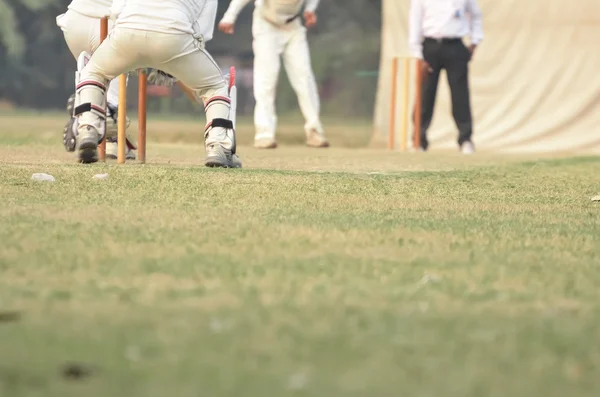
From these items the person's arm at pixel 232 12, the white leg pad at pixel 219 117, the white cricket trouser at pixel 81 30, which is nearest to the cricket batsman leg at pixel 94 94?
the white leg pad at pixel 219 117

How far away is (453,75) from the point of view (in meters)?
14.1

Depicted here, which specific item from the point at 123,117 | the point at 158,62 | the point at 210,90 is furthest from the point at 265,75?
the point at 158,62

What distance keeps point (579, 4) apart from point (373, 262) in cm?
1227

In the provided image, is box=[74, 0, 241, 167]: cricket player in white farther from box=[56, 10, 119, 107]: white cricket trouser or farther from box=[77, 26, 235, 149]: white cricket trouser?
box=[56, 10, 119, 107]: white cricket trouser

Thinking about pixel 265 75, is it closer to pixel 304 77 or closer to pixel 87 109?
pixel 304 77

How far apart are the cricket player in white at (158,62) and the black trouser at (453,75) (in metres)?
5.88

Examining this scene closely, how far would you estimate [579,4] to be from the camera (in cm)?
1631

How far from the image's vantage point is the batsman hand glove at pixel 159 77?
858cm

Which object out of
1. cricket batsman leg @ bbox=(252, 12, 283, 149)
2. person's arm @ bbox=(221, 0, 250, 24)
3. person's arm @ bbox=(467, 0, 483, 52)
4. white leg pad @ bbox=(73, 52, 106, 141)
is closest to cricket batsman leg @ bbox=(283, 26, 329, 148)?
cricket batsman leg @ bbox=(252, 12, 283, 149)

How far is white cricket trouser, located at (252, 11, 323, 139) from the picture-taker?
13.9m

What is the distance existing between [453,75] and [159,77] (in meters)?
6.02

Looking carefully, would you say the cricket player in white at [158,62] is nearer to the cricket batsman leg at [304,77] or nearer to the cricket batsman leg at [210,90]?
the cricket batsman leg at [210,90]

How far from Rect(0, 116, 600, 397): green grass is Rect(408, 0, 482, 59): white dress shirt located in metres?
6.60

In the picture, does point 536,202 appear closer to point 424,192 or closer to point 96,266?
point 424,192
